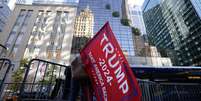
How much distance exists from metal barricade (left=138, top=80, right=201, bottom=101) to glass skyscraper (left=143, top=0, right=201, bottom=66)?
1528 inches

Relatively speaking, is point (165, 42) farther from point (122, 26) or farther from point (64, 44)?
point (64, 44)

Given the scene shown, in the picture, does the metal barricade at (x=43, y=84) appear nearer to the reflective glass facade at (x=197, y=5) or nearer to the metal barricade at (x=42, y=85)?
the metal barricade at (x=42, y=85)

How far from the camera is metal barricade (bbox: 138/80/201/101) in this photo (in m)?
4.30

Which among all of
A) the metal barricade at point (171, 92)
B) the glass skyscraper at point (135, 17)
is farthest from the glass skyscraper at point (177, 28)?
the metal barricade at point (171, 92)

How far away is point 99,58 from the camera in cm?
150

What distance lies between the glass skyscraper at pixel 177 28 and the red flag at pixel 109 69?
43131mm

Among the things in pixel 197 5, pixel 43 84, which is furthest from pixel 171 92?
pixel 197 5

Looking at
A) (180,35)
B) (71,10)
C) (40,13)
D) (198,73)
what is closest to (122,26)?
(71,10)

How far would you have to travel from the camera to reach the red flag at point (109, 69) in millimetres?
1165

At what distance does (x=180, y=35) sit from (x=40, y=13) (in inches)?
1870

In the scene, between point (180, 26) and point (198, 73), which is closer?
point (198, 73)

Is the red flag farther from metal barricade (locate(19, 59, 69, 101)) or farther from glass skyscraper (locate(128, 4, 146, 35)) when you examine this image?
glass skyscraper (locate(128, 4, 146, 35))

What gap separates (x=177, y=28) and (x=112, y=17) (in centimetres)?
2509

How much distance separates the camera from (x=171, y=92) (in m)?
4.67
